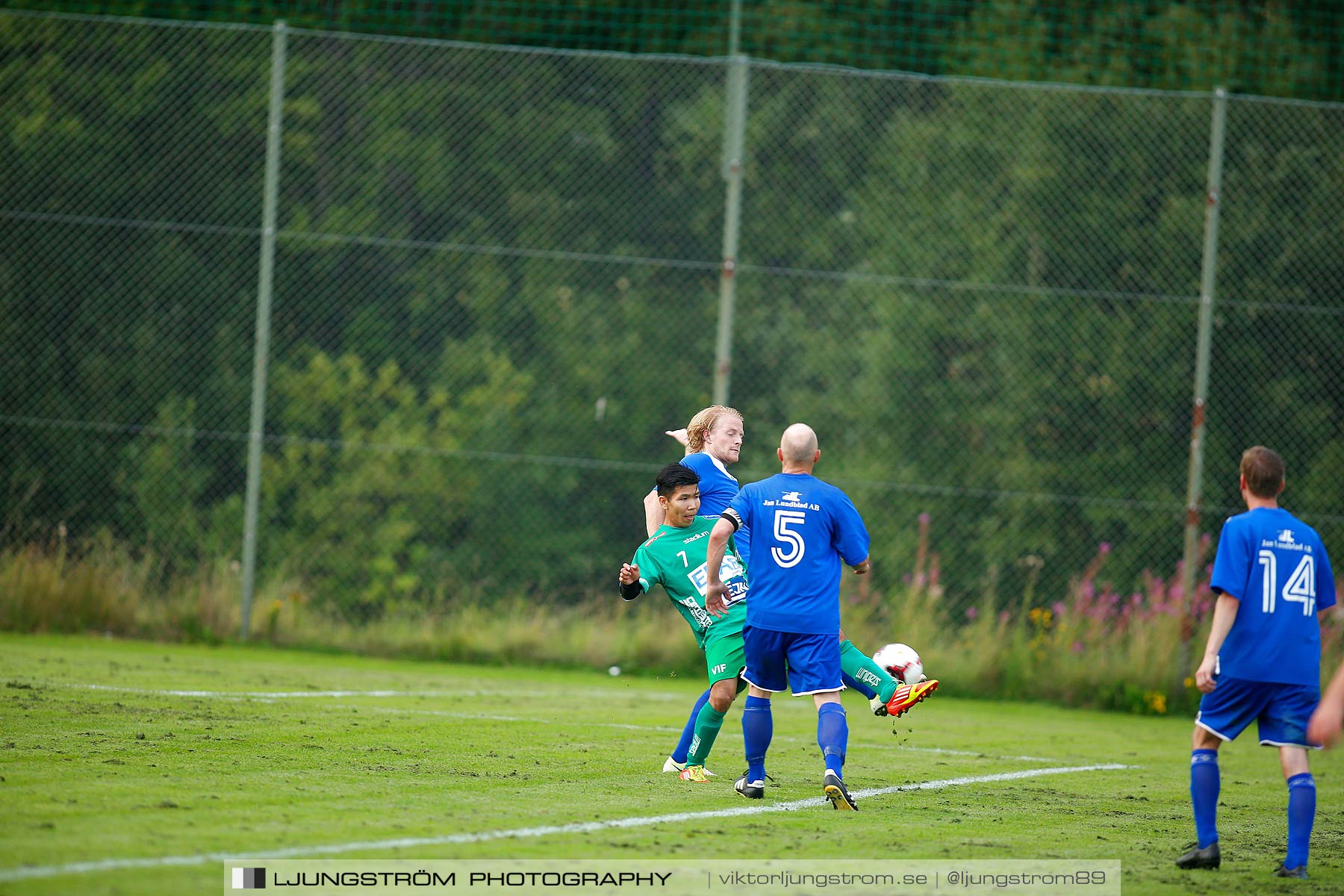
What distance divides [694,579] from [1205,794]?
2.72 metres

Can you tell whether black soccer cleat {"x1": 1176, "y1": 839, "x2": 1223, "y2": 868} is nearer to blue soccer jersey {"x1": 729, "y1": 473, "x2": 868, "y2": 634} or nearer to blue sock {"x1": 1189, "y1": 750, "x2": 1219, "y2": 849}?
blue sock {"x1": 1189, "y1": 750, "x2": 1219, "y2": 849}

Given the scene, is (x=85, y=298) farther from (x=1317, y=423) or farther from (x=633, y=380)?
(x=1317, y=423)

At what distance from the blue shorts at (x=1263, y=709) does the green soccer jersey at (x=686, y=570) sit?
241 centimetres

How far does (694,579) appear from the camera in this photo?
7.44 m

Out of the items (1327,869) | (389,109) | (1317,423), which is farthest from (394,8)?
(1327,869)

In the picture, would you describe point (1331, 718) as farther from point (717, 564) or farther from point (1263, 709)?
point (717, 564)

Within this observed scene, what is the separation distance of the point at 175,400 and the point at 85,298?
72.0 inches

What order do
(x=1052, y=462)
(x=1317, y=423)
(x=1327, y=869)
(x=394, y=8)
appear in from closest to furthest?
(x=1327, y=869)
(x=1317, y=423)
(x=1052, y=462)
(x=394, y=8)

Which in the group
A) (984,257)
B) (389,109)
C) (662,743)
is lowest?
(662,743)

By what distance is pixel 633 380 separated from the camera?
17.5 meters

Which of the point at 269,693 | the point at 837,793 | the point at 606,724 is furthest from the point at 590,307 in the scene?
the point at 837,793

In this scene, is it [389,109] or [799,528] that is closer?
[799,528]

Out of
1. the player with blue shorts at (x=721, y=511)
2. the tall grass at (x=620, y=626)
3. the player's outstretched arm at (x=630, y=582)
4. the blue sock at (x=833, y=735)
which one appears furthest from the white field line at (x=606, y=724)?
the tall grass at (x=620, y=626)

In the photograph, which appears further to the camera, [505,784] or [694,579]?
[694,579]
